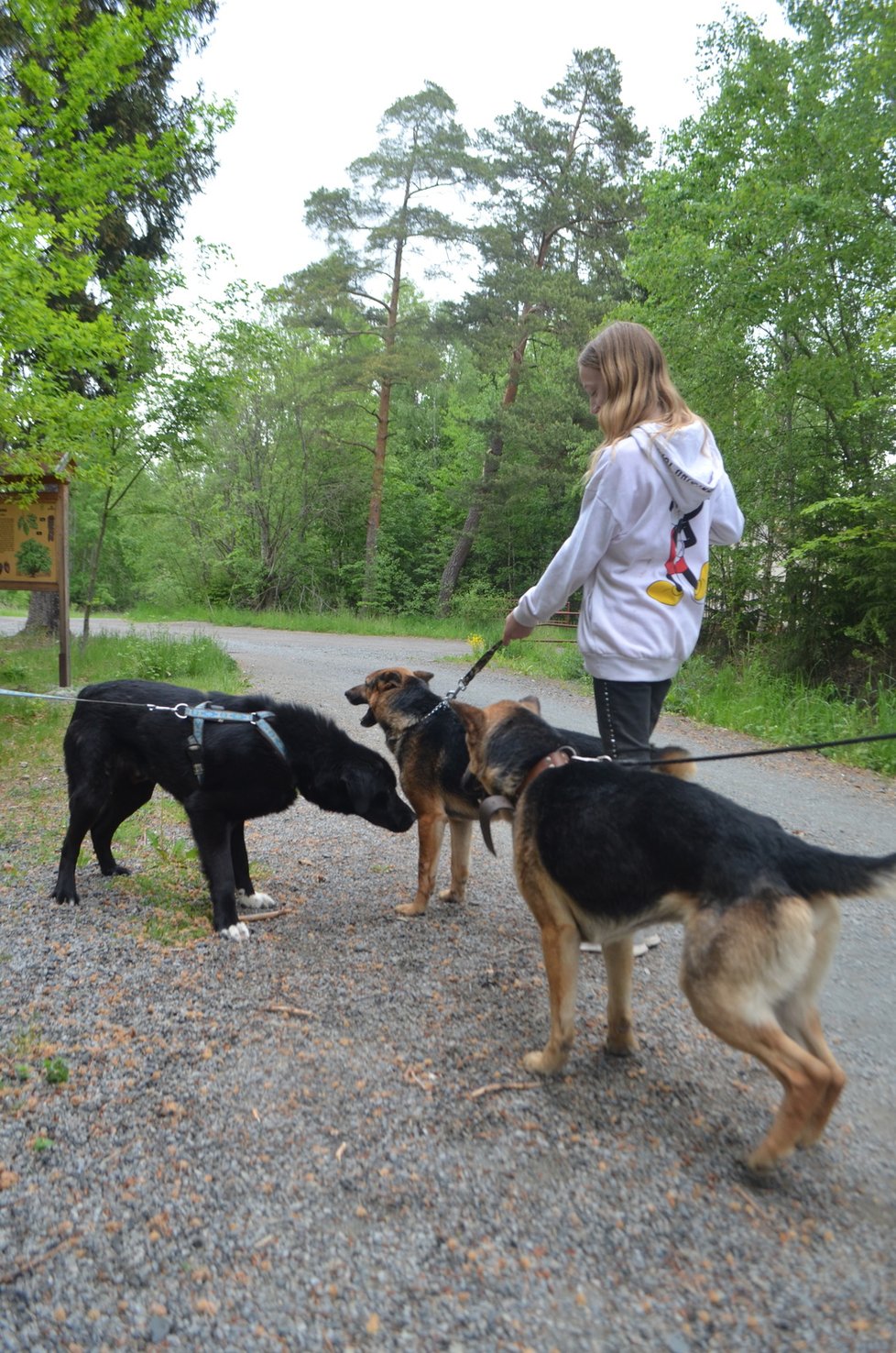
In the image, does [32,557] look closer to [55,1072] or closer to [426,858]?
[426,858]

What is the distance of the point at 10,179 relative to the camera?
273 inches

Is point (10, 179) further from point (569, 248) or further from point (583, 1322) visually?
point (569, 248)

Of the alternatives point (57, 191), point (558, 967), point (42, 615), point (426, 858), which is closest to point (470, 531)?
point (42, 615)

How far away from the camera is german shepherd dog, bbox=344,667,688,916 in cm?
444

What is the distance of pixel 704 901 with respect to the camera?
7.94 ft

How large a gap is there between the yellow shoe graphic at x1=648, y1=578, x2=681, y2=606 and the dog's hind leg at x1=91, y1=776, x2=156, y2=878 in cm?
312

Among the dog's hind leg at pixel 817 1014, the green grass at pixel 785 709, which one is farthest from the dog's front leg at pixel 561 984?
the green grass at pixel 785 709

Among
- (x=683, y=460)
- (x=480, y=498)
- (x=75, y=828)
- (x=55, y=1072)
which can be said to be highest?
(x=480, y=498)

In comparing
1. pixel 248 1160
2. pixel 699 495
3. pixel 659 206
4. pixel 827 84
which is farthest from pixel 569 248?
pixel 248 1160

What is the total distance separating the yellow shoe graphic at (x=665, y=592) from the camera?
122 inches

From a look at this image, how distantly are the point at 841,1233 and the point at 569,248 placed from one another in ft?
98.3

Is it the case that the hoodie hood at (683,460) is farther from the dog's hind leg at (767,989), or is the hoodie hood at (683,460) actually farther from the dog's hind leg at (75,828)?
the dog's hind leg at (75,828)

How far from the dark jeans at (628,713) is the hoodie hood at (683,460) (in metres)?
0.71

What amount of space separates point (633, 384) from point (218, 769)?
274 cm
